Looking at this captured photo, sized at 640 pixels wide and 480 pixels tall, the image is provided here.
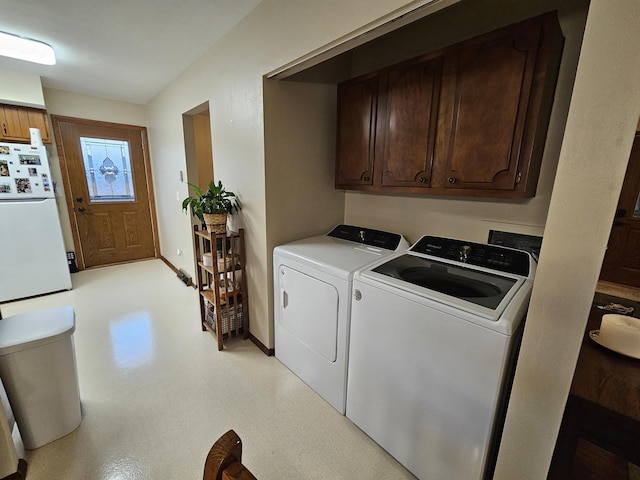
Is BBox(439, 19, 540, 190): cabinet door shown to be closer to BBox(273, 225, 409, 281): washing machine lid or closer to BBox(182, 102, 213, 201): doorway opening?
BBox(273, 225, 409, 281): washing machine lid

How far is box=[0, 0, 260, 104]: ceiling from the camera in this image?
1.78 m

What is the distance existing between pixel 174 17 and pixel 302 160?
1319 mm

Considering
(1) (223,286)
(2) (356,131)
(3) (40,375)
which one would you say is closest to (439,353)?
(2) (356,131)

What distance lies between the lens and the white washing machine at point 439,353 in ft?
3.40

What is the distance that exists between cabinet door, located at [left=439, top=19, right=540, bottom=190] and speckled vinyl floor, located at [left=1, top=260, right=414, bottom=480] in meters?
1.58

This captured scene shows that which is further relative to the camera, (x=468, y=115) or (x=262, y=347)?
(x=262, y=347)

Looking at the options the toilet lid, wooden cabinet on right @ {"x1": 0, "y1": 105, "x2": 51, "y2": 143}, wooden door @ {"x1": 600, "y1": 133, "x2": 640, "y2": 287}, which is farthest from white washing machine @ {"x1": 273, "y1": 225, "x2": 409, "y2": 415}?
wooden cabinet on right @ {"x1": 0, "y1": 105, "x2": 51, "y2": 143}

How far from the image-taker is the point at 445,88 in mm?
1432

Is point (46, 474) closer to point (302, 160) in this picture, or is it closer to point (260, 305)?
point (260, 305)

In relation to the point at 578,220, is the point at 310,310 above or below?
below

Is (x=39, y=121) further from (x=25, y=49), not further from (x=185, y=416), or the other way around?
(x=185, y=416)

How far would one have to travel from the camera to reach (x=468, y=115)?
1373mm

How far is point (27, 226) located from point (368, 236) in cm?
373

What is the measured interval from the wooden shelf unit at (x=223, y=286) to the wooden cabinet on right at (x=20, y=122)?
8.13 ft
